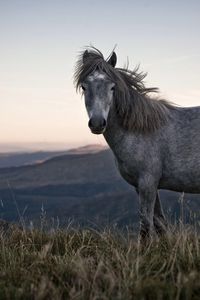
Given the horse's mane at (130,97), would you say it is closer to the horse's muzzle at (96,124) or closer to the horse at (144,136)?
the horse at (144,136)

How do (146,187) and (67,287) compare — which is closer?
(67,287)

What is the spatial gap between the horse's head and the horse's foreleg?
1217 mm

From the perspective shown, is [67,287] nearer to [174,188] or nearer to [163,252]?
[163,252]

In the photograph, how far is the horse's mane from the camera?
7488 millimetres

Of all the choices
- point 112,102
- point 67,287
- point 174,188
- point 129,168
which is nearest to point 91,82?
point 112,102

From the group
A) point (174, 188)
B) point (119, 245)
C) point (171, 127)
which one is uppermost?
point (171, 127)

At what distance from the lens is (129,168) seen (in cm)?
752

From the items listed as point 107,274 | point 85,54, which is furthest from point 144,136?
point 107,274

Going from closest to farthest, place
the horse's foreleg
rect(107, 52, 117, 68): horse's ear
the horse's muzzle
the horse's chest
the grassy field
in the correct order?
the grassy field < the horse's muzzle < the horse's foreleg < the horse's chest < rect(107, 52, 117, 68): horse's ear

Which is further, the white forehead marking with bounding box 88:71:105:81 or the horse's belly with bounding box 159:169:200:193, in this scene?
the horse's belly with bounding box 159:169:200:193

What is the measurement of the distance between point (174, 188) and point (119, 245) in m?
1.72

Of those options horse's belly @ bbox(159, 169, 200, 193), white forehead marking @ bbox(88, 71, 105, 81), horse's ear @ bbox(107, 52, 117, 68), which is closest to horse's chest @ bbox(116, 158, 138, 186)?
horse's belly @ bbox(159, 169, 200, 193)

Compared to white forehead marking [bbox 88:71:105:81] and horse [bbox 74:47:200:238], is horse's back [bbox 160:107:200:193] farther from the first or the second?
white forehead marking [bbox 88:71:105:81]

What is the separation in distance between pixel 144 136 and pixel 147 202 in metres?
1.09
